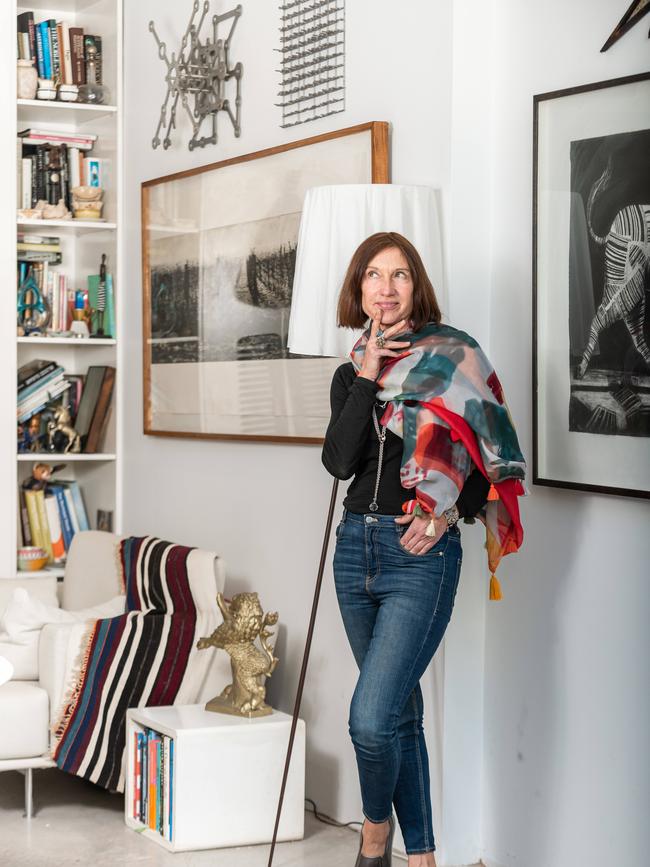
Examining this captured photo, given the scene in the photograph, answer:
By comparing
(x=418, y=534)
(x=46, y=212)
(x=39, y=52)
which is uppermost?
(x=39, y=52)

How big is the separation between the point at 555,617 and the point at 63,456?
2.28 meters

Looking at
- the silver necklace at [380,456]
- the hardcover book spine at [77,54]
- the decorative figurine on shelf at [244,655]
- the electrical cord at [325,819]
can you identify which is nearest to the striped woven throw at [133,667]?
the decorative figurine on shelf at [244,655]

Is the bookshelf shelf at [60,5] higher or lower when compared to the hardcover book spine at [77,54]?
higher

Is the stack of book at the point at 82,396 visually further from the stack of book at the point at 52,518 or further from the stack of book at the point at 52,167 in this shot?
the stack of book at the point at 52,167

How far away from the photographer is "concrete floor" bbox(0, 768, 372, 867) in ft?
10.3

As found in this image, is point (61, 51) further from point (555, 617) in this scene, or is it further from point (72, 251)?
point (555, 617)

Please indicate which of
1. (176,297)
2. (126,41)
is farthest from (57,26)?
(176,297)

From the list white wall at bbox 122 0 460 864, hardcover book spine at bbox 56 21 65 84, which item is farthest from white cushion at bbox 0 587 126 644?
hardcover book spine at bbox 56 21 65 84

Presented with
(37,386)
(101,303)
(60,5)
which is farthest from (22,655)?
(60,5)

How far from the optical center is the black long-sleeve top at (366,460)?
2541 millimetres

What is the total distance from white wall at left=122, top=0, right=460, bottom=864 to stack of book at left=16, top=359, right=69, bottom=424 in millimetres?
283

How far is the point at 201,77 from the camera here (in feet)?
13.1

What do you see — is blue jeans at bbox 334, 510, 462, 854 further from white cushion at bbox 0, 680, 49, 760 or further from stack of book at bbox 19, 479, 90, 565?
stack of book at bbox 19, 479, 90, 565

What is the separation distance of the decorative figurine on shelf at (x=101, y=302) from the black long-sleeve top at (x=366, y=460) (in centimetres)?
219
